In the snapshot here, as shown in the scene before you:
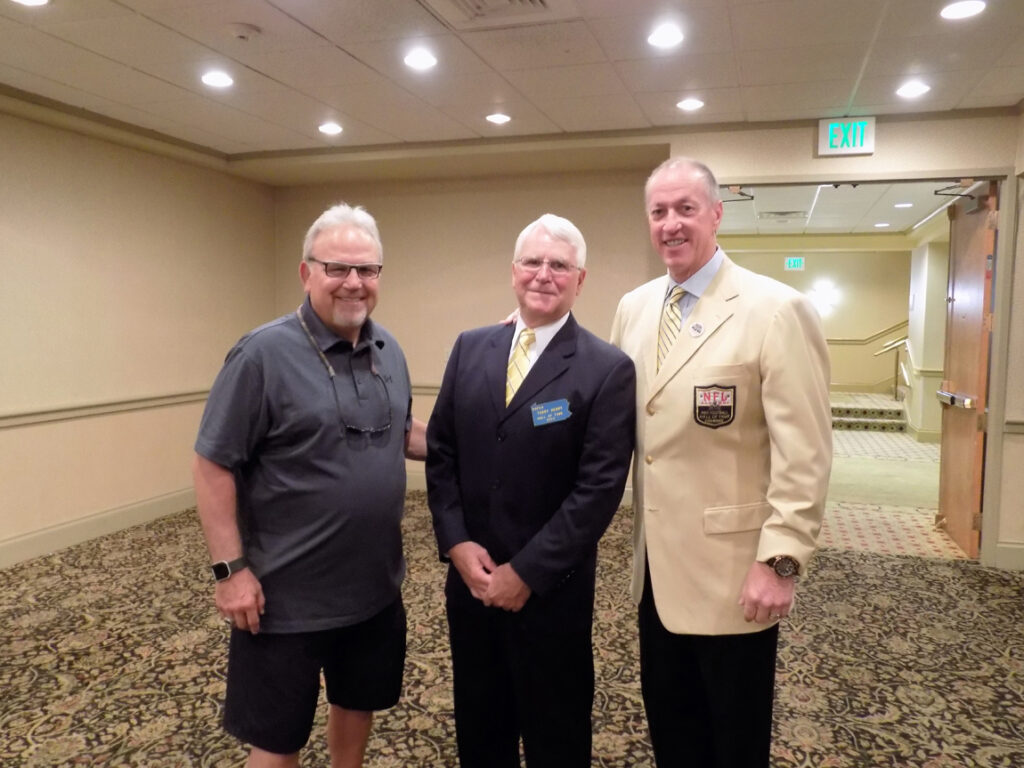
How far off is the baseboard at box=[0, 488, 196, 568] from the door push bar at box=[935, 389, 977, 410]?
16.6 ft

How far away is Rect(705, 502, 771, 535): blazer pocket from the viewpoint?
5.26 feet

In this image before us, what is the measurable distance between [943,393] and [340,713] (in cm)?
486

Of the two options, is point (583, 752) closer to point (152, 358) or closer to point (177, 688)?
point (177, 688)

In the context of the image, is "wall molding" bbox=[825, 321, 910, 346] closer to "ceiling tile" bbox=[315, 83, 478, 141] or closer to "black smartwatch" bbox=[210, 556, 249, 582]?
"ceiling tile" bbox=[315, 83, 478, 141]

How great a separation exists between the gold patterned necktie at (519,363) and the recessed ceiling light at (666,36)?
78.6 inches

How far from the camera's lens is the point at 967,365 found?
4781mm

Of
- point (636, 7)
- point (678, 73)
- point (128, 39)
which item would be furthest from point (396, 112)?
point (636, 7)

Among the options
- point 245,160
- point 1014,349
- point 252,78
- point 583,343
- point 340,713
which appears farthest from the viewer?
point 245,160

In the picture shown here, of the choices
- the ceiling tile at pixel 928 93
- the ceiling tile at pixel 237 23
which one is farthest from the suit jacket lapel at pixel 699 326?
the ceiling tile at pixel 928 93

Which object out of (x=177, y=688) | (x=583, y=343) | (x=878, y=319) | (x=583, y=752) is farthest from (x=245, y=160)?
(x=878, y=319)

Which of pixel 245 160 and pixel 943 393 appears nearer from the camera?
pixel 943 393

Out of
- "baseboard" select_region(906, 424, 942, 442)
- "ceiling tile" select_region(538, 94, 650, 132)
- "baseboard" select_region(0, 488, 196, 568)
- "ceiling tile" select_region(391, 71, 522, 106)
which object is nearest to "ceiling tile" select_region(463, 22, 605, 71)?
"ceiling tile" select_region(391, 71, 522, 106)

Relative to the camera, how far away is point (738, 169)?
4711mm

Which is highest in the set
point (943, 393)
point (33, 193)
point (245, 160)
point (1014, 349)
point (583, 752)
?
point (245, 160)
